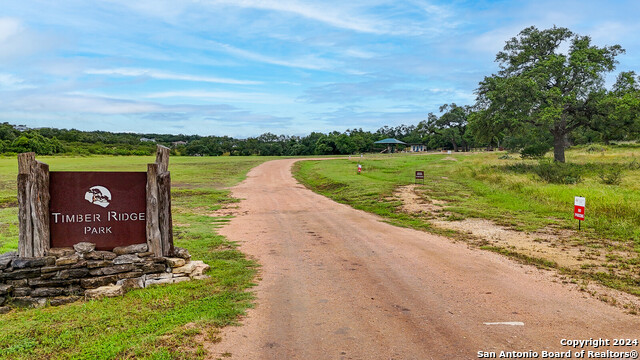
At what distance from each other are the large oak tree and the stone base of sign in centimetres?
2770

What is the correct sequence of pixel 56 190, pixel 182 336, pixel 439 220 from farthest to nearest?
pixel 439 220 → pixel 56 190 → pixel 182 336

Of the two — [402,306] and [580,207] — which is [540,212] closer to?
[580,207]

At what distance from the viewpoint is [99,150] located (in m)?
82.6

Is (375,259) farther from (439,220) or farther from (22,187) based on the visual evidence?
(22,187)

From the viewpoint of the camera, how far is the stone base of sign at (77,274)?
6.94m

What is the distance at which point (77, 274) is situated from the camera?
23.7 feet

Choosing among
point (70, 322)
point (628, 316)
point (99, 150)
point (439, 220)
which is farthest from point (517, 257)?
point (99, 150)

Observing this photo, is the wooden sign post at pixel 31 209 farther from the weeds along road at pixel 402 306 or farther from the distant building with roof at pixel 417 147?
the distant building with roof at pixel 417 147

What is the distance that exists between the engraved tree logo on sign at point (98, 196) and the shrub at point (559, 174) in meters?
23.9

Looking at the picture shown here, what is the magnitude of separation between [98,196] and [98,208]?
24 cm

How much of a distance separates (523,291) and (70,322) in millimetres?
7775

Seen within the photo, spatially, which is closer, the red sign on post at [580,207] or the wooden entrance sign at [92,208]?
the wooden entrance sign at [92,208]

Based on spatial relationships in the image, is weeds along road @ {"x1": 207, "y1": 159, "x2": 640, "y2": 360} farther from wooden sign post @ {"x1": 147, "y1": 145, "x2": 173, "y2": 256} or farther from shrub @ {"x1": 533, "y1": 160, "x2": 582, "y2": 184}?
shrub @ {"x1": 533, "y1": 160, "x2": 582, "y2": 184}

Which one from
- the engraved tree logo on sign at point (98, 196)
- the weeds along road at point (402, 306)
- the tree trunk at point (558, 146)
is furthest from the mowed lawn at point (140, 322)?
the tree trunk at point (558, 146)
